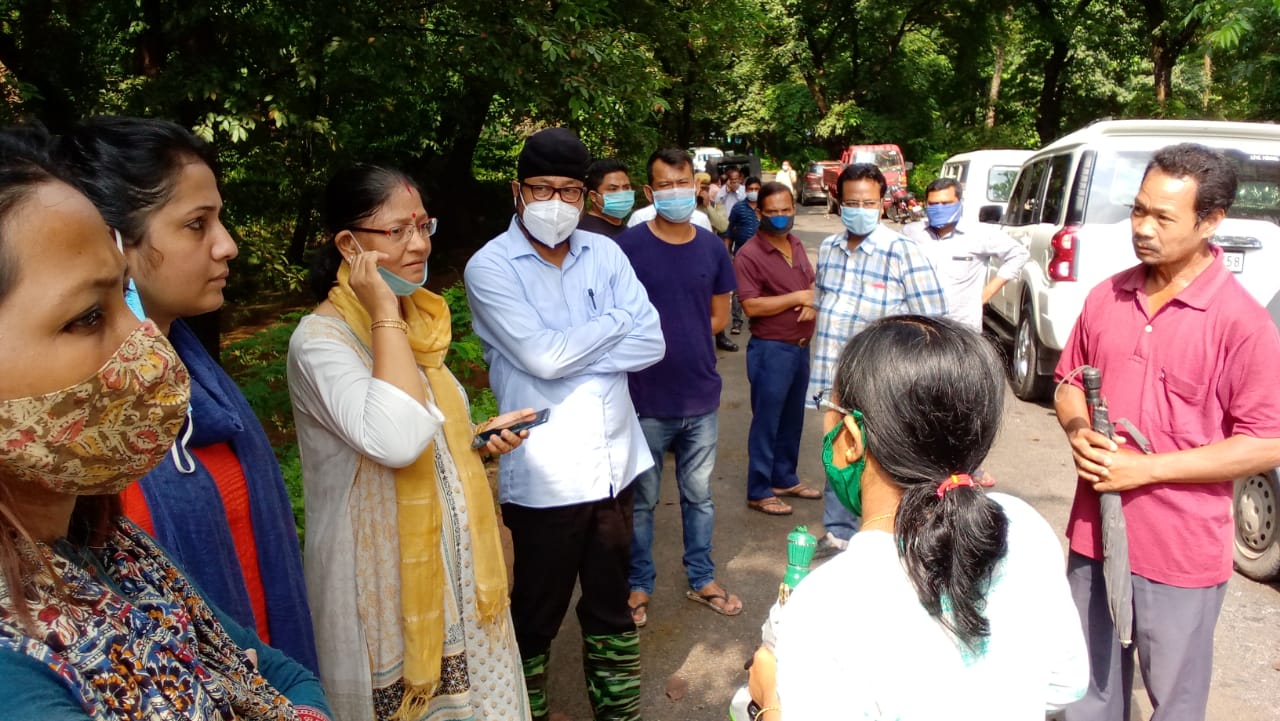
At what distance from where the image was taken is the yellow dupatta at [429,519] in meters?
2.21

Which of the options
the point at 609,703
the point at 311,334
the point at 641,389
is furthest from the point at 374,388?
the point at 641,389

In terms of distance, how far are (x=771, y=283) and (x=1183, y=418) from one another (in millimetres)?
2807

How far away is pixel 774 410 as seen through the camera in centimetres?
509

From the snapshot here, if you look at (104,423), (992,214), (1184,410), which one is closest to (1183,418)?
(1184,410)

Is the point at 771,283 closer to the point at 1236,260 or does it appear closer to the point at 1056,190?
the point at 1236,260

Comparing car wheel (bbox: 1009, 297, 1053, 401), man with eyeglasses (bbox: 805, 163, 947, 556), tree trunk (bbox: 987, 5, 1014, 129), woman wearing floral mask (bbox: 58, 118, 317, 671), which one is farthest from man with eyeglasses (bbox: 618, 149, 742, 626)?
tree trunk (bbox: 987, 5, 1014, 129)

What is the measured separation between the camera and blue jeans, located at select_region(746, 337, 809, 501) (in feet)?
16.4

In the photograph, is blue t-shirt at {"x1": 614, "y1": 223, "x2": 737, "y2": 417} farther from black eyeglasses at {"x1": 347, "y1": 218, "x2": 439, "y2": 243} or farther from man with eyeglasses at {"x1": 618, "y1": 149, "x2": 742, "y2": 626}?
black eyeglasses at {"x1": 347, "y1": 218, "x2": 439, "y2": 243}

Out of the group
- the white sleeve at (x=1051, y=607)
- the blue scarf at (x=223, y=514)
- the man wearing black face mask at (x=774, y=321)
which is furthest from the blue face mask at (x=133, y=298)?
the man wearing black face mask at (x=774, y=321)

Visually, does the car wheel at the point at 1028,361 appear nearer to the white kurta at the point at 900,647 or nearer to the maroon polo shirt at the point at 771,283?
the maroon polo shirt at the point at 771,283

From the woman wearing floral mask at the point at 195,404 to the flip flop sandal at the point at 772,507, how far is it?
370cm

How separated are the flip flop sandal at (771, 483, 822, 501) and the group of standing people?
1.38 metres

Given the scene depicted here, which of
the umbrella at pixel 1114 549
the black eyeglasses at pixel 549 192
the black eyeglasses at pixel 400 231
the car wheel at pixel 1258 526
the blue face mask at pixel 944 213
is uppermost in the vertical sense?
the black eyeglasses at pixel 549 192

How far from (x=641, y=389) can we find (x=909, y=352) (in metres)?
2.57
